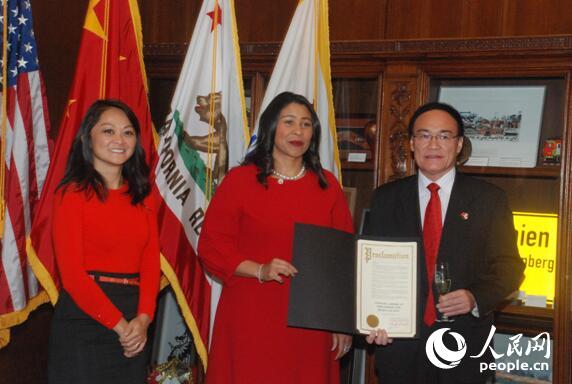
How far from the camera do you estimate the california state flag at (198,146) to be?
295 cm

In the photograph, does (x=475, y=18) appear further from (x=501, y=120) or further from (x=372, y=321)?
(x=372, y=321)

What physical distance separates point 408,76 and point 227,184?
1.14 m

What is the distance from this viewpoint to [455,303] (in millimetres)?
2131

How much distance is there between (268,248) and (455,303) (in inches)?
27.3

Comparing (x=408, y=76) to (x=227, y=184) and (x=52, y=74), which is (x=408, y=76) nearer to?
(x=227, y=184)

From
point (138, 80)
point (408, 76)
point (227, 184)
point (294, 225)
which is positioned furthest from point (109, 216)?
point (408, 76)

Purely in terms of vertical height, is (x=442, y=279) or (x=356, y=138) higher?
(x=356, y=138)

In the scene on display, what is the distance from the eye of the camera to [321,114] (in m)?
3.18

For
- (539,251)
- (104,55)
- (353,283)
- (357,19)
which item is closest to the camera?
(353,283)

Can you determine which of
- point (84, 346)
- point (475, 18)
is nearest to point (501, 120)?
point (475, 18)

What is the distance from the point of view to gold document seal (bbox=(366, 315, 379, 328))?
2156 millimetres

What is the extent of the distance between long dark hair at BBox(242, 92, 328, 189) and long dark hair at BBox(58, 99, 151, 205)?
16.1 inches

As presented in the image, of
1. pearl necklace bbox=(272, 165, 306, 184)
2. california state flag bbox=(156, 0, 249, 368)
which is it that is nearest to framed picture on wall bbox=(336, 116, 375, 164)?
california state flag bbox=(156, 0, 249, 368)

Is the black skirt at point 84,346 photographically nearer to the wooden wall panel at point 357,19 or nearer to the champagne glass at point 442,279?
the champagne glass at point 442,279
